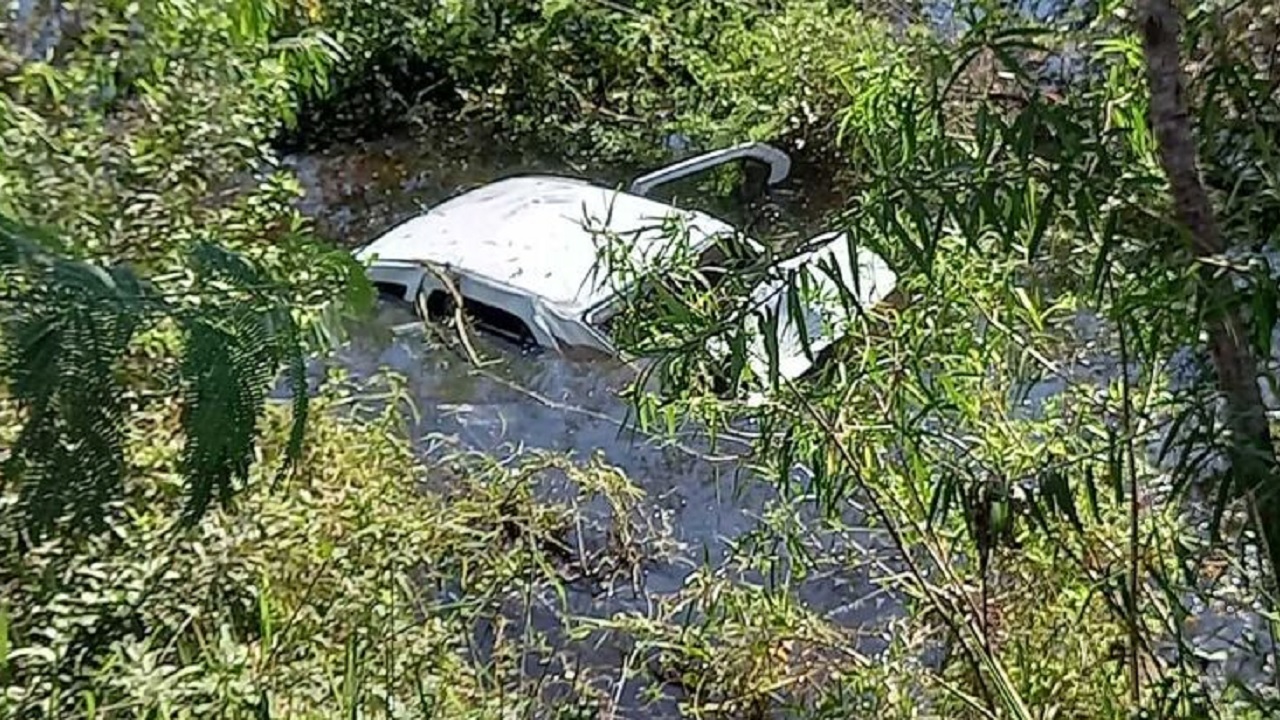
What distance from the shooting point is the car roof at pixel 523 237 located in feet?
14.7

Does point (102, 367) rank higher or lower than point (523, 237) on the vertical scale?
higher

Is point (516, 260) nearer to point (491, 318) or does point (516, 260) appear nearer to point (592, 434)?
point (491, 318)

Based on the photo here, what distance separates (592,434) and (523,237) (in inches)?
32.7

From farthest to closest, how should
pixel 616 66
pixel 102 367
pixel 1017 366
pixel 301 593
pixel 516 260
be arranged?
pixel 616 66 → pixel 516 260 → pixel 301 593 → pixel 1017 366 → pixel 102 367

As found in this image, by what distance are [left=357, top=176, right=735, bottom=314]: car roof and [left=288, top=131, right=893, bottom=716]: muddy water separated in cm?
22

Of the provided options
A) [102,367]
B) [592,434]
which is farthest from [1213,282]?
[592,434]

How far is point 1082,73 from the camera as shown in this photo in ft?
7.50

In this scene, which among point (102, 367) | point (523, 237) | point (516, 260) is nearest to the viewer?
point (102, 367)

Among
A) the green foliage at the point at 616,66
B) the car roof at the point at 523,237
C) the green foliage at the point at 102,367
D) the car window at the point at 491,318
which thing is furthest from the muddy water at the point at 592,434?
the green foliage at the point at 102,367

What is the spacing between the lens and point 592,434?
419 centimetres

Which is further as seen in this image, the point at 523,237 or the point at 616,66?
the point at 616,66

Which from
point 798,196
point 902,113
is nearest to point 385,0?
point 798,196

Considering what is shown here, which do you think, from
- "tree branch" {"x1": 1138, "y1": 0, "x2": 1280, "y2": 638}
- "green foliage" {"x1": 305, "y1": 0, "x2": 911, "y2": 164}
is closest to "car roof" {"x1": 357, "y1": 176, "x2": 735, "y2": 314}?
"green foliage" {"x1": 305, "y1": 0, "x2": 911, "y2": 164}

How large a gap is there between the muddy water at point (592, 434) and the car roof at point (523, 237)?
0.72ft
